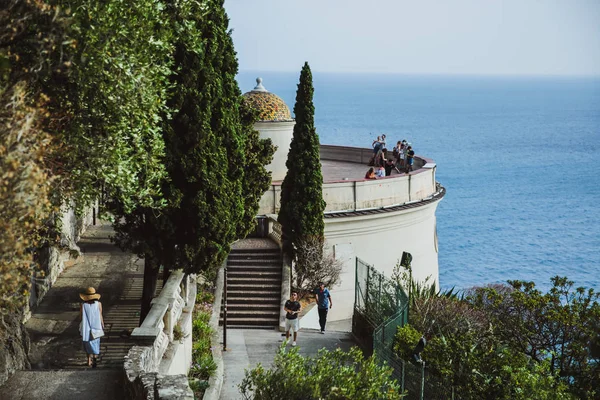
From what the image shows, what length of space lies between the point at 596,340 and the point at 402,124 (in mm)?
160294

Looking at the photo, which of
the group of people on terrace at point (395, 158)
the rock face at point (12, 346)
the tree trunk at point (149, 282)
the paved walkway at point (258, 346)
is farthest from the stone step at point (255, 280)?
the rock face at point (12, 346)

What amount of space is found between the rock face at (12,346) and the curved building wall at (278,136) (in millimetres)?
19778

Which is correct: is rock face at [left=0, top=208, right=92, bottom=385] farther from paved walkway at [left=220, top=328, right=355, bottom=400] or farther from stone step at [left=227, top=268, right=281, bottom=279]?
stone step at [left=227, top=268, right=281, bottom=279]

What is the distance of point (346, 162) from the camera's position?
43.5 m

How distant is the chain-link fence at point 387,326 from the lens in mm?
16938

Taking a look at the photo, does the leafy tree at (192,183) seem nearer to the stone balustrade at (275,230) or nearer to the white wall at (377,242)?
the stone balustrade at (275,230)

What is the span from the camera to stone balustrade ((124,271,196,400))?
11.2 m

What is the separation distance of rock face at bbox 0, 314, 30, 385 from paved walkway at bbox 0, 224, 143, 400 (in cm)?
16

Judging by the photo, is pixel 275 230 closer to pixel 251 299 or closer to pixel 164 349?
pixel 251 299

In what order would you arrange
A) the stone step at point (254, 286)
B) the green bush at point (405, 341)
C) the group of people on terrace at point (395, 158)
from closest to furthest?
the green bush at point (405, 341)
the stone step at point (254, 286)
the group of people on terrace at point (395, 158)

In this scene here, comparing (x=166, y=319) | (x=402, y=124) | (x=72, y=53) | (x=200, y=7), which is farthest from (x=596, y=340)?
(x=402, y=124)

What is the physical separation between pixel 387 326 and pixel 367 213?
406 inches

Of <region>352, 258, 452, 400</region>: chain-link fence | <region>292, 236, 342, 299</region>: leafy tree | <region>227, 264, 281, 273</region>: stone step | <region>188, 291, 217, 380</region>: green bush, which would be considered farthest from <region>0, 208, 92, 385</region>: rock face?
<region>352, 258, 452, 400</region>: chain-link fence

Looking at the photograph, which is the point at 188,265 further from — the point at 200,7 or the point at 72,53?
the point at 72,53
